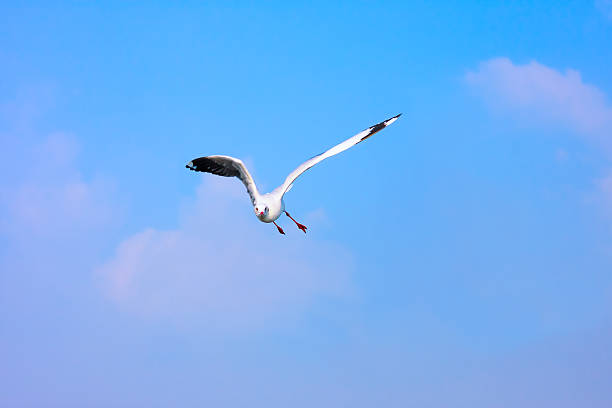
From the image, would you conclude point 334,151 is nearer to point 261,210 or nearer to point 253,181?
point 253,181

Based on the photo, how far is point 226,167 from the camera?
76.3ft

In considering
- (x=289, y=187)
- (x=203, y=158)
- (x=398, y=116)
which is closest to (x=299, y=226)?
(x=289, y=187)

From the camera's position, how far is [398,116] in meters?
27.4

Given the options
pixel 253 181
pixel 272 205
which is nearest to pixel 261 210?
pixel 272 205

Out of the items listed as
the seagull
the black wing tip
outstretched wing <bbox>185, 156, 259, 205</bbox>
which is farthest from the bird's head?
the black wing tip

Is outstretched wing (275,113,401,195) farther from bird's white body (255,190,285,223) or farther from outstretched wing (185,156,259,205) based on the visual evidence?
outstretched wing (185,156,259,205)

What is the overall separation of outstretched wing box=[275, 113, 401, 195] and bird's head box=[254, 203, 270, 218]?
43.6 inches

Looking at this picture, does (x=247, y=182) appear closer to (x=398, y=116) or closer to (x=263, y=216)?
(x=263, y=216)

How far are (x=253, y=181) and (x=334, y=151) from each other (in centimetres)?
377

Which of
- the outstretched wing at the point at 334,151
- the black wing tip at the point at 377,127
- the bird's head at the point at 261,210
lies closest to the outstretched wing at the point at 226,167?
the bird's head at the point at 261,210

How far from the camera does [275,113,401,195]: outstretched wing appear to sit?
23.3 metres

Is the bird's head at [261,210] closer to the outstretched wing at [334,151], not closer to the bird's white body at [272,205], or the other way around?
the bird's white body at [272,205]

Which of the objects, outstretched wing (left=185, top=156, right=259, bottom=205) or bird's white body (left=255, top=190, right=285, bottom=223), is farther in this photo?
outstretched wing (left=185, top=156, right=259, bottom=205)

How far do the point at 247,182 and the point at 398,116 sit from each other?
7.81 m
